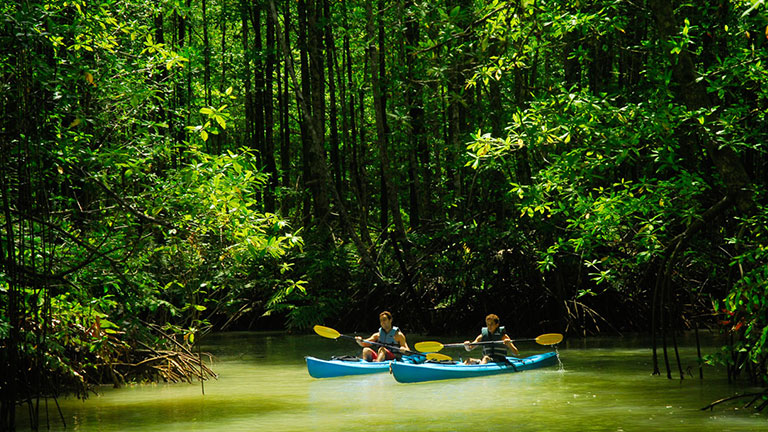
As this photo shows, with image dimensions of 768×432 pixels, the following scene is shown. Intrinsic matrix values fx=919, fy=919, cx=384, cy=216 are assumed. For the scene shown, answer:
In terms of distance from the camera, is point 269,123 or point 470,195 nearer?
point 470,195

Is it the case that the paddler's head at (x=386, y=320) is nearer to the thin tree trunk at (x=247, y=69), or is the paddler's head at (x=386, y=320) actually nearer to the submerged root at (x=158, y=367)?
the submerged root at (x=158, y=367)

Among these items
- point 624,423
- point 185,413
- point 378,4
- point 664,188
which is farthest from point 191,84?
point 624,423

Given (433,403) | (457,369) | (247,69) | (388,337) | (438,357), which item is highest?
(247,69)

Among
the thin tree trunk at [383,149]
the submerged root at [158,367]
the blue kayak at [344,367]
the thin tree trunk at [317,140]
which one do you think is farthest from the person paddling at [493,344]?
the thin tree trunk at [317,140]

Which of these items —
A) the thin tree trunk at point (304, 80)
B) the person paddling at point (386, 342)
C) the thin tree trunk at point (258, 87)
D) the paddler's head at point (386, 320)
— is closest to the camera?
the person paddling at point (386, 342)

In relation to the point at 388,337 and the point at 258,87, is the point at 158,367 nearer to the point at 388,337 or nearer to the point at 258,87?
the point at 388,337

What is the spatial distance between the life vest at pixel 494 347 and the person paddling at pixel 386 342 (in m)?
1.02

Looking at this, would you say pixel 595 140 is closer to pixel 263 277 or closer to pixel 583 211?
pixel 583 211

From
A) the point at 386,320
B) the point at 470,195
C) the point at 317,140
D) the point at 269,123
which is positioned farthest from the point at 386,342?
the point at 269,123

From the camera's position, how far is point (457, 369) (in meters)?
10.8

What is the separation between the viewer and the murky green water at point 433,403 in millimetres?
7402

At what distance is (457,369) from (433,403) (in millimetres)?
1991

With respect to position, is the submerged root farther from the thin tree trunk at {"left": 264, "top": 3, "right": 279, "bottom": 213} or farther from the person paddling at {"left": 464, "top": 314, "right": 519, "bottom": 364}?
the thin tree trunk at {"left": 264, "top": 3, "right": 279, "bottom": 213}

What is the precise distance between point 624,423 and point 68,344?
5154 millimetres
